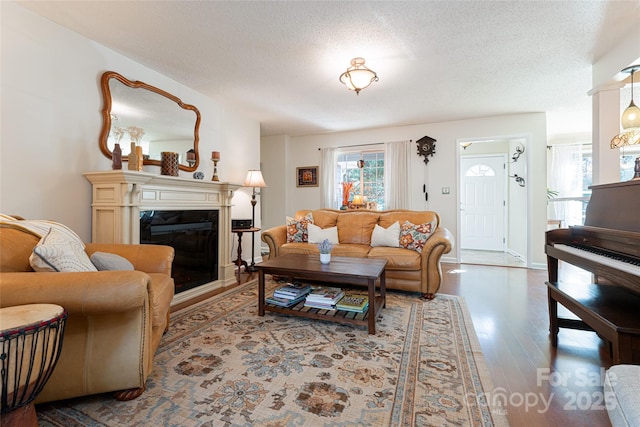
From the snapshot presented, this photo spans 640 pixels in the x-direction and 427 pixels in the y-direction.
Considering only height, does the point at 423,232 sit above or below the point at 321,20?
below

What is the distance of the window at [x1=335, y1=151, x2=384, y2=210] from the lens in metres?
5.43

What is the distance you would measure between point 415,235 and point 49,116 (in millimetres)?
3575

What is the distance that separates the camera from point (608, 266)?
1473mm

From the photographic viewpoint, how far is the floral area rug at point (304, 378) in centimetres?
128

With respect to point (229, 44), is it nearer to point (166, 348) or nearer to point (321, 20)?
point (321, 20)

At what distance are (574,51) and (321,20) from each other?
2.41 metres

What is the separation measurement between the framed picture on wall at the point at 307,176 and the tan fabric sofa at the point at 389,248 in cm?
176

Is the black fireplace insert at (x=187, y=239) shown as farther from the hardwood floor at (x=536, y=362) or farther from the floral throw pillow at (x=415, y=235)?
the hardwood floor at (x=536, y=362)

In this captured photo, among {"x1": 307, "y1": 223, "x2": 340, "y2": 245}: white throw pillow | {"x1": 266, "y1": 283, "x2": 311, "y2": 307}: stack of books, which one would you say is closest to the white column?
{"x1": 307, "y1": 223, "x2": 340, "y2": 245}: white throw pillow

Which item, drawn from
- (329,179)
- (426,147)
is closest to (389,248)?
(426,147)

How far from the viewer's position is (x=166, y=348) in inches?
73.9

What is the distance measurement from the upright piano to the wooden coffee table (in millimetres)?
1206

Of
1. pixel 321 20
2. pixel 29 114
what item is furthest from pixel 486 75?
pixel 29 114

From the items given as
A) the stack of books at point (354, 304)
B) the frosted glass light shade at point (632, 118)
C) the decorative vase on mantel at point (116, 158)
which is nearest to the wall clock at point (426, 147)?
the frosted glass light shade at point (632, 118)
